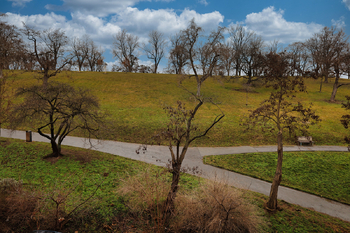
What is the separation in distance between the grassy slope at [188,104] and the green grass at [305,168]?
270 cm

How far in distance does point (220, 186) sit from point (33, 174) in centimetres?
968

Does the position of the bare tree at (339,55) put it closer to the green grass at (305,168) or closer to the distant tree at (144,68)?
the green grass at (305,168)

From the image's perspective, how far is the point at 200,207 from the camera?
23.7ft

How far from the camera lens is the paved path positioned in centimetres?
1019

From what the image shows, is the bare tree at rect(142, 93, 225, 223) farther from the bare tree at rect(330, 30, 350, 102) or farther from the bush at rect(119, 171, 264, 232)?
the bare tree at rect(330, 30, 350, 102)

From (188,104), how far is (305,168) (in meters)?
19.6

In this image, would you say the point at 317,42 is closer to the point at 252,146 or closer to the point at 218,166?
the point at 252,146

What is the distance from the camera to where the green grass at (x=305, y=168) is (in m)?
11.9

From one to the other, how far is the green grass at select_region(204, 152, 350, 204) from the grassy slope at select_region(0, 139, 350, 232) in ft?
9.32

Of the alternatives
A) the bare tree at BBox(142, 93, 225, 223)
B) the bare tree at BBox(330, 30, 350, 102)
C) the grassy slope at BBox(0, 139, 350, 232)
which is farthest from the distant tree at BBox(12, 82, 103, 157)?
the bare tree at BBox(330, 30, 350, 102)

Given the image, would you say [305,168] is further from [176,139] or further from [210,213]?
[176,139]

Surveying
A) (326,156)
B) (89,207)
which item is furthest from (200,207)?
(326,156)

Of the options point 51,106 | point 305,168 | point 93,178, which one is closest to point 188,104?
point 305,168

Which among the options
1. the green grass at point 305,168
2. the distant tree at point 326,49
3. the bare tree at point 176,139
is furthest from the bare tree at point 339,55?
the bare tree at point 176,139
